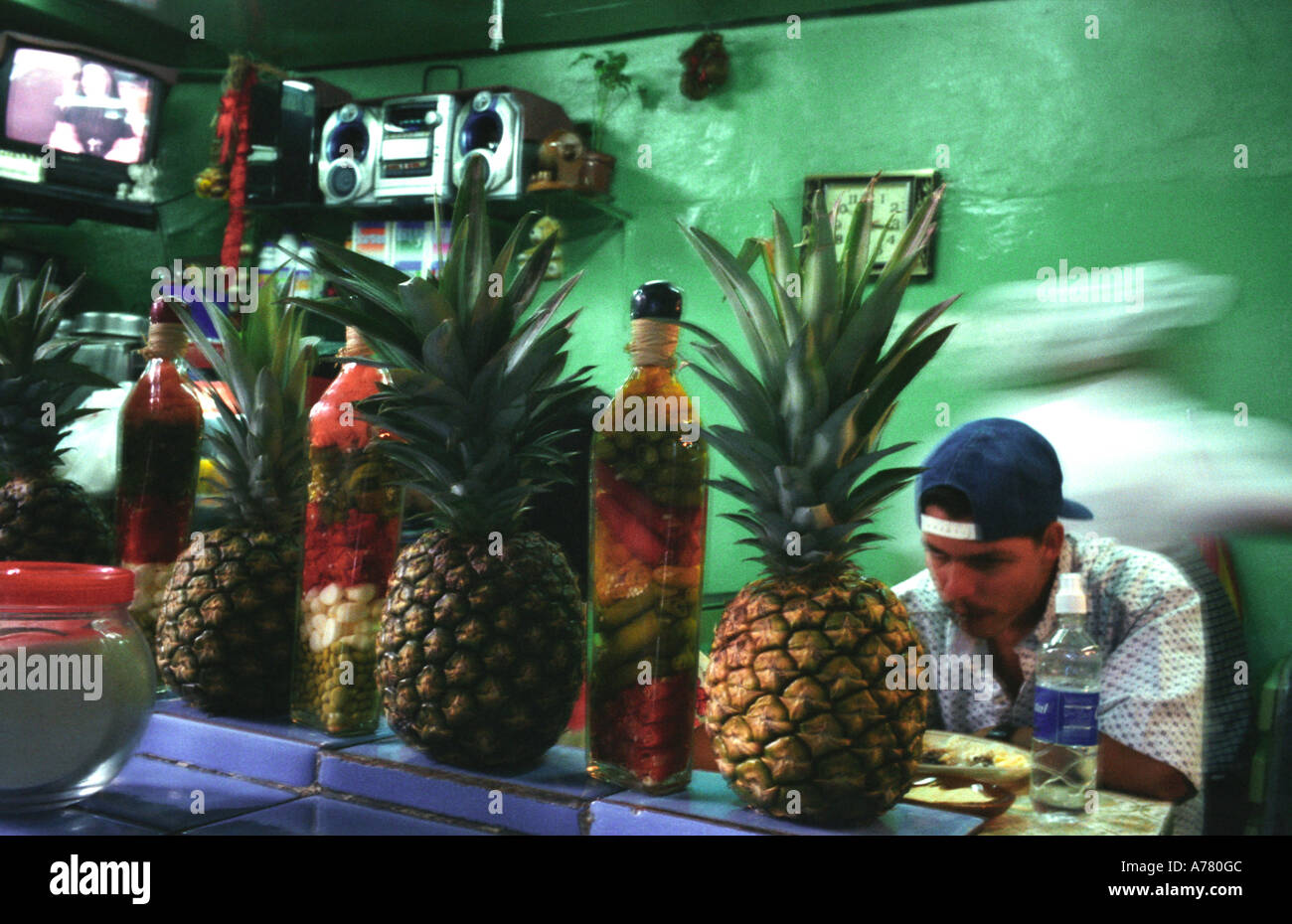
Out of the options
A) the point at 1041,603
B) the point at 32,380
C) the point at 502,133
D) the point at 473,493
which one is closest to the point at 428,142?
the point at 502,133

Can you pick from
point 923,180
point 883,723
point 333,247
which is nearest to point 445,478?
point 333,247

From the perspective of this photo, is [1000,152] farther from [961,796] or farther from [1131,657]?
[961,796]

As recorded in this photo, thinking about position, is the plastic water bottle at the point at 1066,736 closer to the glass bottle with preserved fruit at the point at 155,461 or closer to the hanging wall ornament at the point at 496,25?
the glass bottle with preserved fruit at the point at 155,461

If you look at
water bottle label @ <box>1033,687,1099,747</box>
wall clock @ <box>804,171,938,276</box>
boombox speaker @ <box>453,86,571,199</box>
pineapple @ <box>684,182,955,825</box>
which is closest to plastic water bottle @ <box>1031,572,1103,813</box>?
water bottle label @ <box>1033,687,1099,747</box>

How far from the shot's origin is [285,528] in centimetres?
130

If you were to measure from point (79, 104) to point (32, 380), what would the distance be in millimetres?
3999

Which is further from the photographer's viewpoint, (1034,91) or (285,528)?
(1034,91)

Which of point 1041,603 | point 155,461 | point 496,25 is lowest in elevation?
point 1041,603

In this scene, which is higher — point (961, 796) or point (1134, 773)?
point (961, 796)

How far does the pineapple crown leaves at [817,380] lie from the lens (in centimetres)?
92

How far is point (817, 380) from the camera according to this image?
0.92m

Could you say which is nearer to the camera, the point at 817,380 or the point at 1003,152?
the point at 817,380
